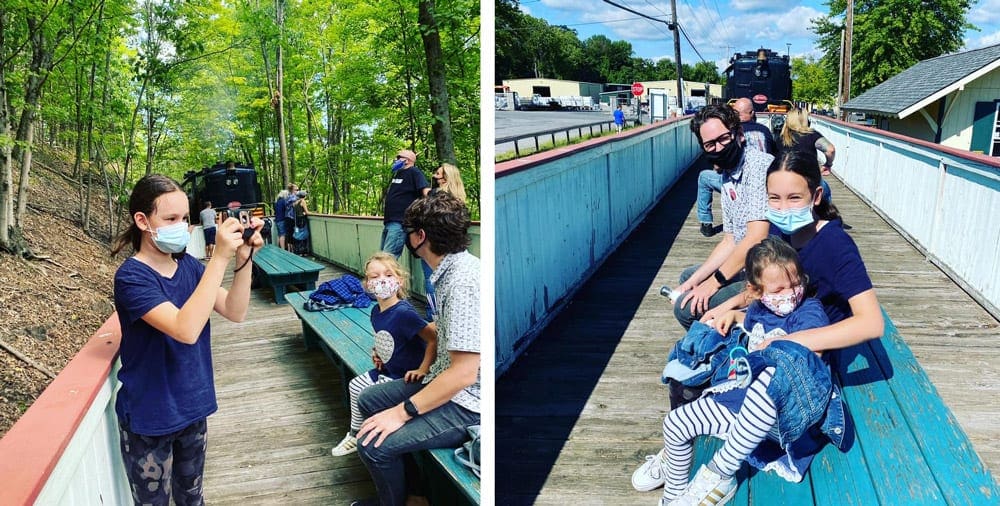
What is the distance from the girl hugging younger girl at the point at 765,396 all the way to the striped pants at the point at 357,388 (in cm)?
64

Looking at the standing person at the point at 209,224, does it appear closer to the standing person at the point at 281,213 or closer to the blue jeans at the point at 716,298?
the standing person at the point at 281,213

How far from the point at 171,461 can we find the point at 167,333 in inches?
11.9

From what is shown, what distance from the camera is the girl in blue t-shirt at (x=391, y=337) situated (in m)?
1.34

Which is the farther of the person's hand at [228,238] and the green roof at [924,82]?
the green roof at [924,82]

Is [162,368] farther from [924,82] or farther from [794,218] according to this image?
[924,82]

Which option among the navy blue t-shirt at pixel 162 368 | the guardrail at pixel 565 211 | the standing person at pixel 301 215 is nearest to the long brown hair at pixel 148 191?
the navy blue t-shirt at pixel 162 368

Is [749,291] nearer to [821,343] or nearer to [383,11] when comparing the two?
[821,343]

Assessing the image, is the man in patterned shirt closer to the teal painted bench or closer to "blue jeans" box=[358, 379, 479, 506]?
the teal painted bench

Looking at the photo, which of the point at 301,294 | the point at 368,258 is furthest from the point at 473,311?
the point at 301,294

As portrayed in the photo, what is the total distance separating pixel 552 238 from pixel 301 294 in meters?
0.86

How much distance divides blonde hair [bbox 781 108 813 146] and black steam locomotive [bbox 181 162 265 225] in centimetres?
101

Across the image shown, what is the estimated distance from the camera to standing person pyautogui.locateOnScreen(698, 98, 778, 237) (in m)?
1.27

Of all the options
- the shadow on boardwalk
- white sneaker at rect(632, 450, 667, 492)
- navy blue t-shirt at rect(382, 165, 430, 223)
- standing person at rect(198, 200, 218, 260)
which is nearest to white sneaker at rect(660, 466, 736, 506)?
white sneaker at rect(632, 450, 667, 492)

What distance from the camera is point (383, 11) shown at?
3.84 ft
